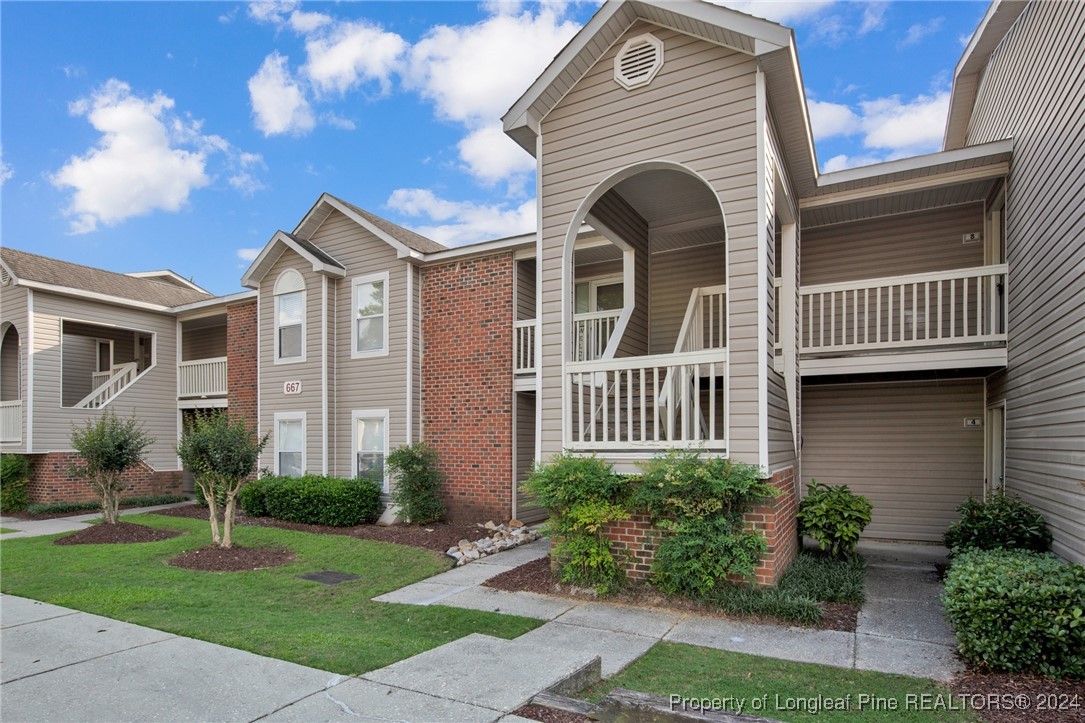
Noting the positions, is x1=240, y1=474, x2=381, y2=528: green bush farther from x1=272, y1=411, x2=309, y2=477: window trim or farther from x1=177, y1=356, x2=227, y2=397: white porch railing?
x1=177, y1=356, x2=227, y2=397: white porch railing

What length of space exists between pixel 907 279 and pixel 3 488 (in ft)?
63.0

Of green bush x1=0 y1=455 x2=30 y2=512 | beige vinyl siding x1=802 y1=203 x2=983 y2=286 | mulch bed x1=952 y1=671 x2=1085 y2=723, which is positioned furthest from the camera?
green bush x1=0 y1=455 x2=30 y2=512

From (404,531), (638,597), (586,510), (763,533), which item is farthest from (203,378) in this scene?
(763,533)

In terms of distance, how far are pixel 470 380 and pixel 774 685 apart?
28.0ft

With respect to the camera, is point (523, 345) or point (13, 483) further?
point (13, 483)

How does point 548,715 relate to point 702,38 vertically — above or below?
below

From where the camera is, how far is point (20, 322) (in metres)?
15.2

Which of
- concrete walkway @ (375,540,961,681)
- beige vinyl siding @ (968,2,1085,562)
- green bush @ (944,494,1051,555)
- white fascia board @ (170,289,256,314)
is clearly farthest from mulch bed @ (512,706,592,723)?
white fascia board @ (170,289,256,314)

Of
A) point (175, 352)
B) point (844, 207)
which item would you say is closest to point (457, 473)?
point (844, 207)

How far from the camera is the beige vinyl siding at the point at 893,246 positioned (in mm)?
9562

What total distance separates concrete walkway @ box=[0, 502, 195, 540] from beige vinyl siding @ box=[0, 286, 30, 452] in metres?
2.23

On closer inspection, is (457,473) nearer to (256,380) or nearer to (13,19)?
(256,380)

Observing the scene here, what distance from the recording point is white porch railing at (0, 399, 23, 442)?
15.0 m

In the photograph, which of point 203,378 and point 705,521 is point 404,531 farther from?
point 203,378
